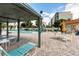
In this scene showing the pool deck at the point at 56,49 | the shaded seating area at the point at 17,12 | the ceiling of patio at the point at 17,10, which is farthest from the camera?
the pool deck at the point at 56,49

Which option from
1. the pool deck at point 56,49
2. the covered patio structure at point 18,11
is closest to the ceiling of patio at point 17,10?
the covered patio structure at point 18,11

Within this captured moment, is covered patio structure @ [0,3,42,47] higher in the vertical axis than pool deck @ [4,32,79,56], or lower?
higher

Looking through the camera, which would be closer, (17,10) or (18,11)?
(17,10)

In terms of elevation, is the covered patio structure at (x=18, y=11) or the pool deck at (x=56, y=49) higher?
the covered patio structure at (x=18, y=11)

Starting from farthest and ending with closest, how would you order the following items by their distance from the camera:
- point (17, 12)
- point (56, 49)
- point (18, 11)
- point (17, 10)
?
point (56, 49) < point (17, 12) < point (18, 11) < point (17, 10)

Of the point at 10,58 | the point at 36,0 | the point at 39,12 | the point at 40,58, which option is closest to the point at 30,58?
the point at 40,58

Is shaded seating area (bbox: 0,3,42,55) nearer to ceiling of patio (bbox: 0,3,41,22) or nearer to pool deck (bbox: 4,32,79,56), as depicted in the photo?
ceiling of patio (bbox: 0,3,41,22)

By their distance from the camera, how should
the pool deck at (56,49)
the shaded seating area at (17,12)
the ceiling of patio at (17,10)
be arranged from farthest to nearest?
the pool deck at (56,49) → the shaded seating area at (17,12) → the ceiling of patio at (17,10)

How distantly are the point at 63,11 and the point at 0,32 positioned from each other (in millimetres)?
7774

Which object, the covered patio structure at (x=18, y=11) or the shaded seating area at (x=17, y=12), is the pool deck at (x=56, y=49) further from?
the covered patio structure at (x=18, y=11)

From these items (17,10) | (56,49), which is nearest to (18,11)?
(17,10)

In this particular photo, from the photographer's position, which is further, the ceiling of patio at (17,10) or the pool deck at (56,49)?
the pool deck at (56,49)

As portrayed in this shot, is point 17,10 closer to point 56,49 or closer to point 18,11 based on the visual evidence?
point 18,11

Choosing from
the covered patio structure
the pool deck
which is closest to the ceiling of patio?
the covered patio structure
